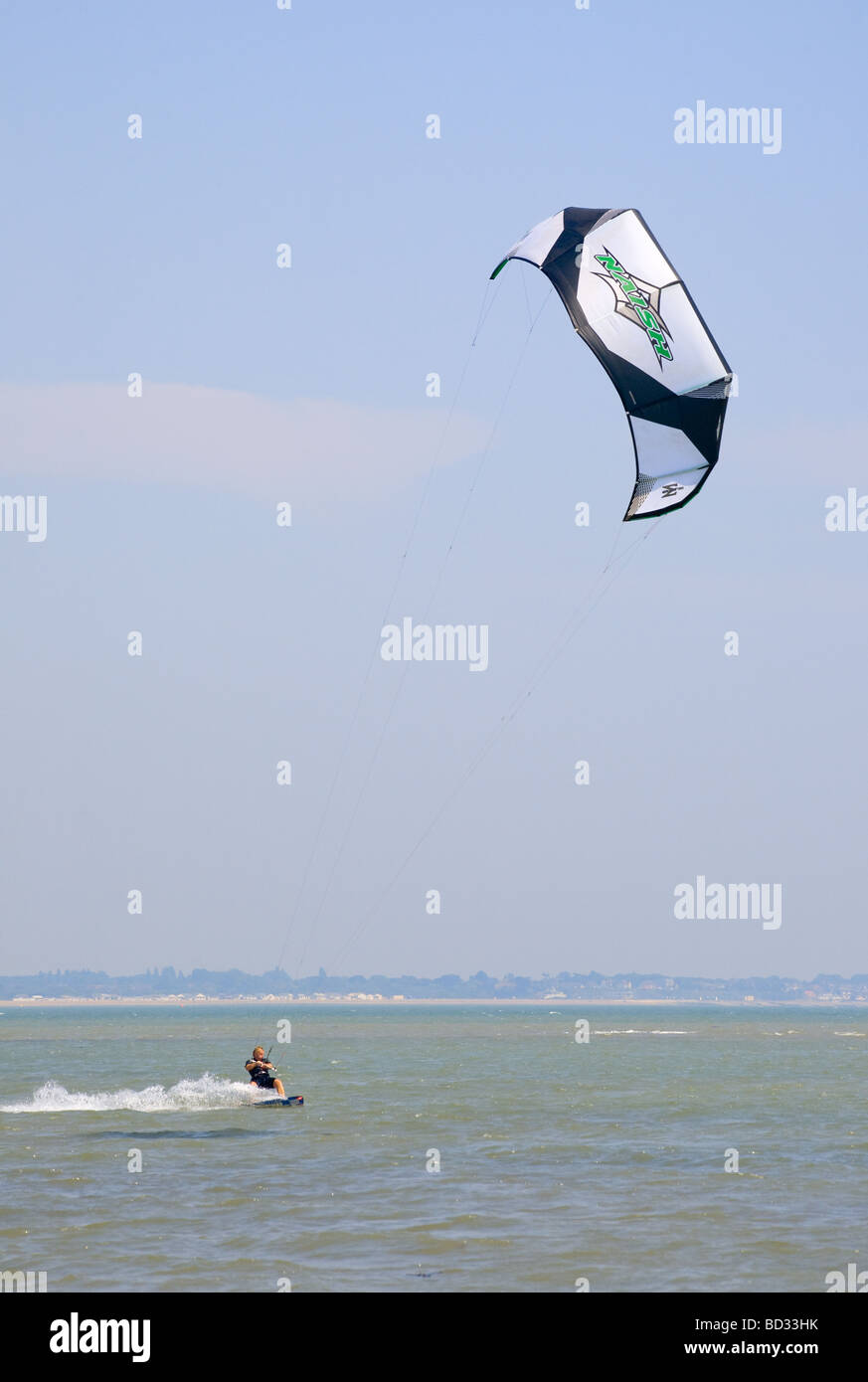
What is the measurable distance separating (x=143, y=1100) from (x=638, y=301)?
21.6 m

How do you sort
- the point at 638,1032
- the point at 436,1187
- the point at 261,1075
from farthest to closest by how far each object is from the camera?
1. the point at 638,1032
2. the point at 261,1075
3. the point at 436,1187

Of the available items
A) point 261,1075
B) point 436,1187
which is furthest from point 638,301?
point 261,1075

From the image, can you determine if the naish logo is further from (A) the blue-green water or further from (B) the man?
(B) the man

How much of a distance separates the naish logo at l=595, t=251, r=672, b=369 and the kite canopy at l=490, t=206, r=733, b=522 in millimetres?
11

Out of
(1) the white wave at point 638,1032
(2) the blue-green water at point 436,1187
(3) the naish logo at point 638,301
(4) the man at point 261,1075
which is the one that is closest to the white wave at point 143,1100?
(2) the blue-green water at point 436,1187

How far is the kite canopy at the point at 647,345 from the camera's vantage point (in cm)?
1562

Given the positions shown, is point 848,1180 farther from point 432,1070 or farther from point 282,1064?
point 282,1064

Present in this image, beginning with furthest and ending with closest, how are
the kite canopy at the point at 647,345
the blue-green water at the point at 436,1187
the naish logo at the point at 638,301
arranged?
the naish logo at the point at 638,301, the kite canopy at the point at 647,345, the blue-green water at the point at 436,1187

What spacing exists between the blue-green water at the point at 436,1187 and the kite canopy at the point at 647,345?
745 centimetres

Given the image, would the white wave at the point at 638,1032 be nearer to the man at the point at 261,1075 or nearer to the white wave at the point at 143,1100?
the white wave at the point at 143,1100

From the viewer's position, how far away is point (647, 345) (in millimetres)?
15922

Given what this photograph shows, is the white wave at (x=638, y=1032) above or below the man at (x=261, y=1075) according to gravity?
below

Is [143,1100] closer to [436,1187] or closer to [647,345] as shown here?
[436,1187]
